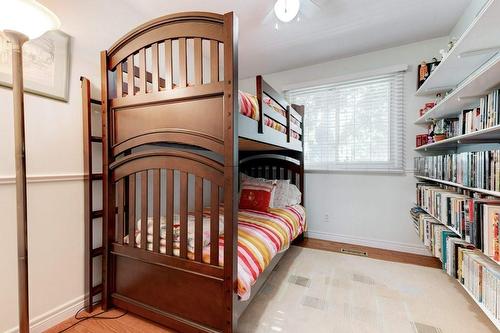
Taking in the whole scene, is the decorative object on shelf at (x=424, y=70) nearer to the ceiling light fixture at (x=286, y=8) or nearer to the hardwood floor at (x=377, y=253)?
the ceiling light fixture at (x=286, y=8)

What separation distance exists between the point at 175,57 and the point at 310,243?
2.77 m

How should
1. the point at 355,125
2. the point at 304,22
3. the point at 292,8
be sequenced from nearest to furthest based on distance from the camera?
the point at 292,8 → the point at 304,22 → the point at 355,125

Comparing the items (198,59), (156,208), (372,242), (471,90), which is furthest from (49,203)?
(372,242)

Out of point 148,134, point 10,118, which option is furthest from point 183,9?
point 10,118

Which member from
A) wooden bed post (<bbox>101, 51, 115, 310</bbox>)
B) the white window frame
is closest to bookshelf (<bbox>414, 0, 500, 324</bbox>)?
the white window frame

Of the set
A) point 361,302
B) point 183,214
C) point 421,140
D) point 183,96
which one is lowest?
point 361,302

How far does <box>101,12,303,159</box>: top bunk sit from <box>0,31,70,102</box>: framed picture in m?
0.23

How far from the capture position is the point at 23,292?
99 cm

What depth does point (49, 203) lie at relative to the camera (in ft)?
4.65

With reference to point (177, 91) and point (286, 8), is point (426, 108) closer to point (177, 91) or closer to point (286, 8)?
point (286, 8)

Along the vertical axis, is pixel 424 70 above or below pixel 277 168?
above

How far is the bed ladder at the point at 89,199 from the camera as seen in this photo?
1.54 m

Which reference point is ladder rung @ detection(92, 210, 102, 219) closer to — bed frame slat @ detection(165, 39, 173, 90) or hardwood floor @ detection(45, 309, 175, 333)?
hardwood floor @ detection(45, 309, 175, 333)

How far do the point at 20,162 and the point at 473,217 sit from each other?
95.1 inches
